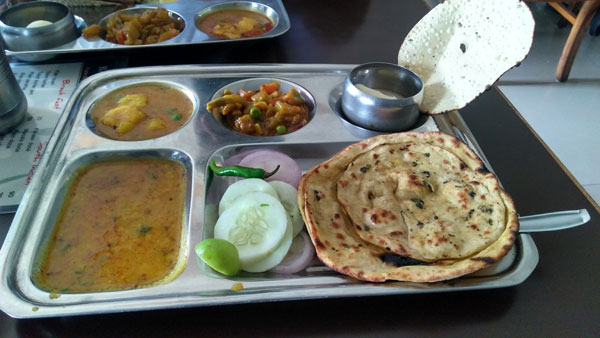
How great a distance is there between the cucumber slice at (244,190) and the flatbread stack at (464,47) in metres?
1.06

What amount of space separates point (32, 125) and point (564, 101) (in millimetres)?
5768

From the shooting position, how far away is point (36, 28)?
2529 millimetres

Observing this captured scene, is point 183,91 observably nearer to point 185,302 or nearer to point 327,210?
point 327,210

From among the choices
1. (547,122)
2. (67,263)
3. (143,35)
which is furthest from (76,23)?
(547,122)

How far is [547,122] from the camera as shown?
498cm

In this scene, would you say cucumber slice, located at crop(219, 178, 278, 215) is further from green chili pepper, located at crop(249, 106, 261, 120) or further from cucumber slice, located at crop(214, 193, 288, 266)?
green chili pepper, located at crop(249, 106, 261, 120)

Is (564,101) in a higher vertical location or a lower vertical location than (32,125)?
lower

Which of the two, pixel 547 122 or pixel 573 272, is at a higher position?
pixel 573 272

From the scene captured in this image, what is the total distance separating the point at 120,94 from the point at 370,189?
157cm

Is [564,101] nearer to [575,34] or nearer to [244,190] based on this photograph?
[575,34]

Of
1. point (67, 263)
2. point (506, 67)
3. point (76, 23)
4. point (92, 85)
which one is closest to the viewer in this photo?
point (67, 263)

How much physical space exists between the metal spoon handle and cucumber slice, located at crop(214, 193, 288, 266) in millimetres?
912

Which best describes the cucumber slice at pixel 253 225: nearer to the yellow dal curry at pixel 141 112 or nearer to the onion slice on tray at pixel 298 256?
the onion slice on tray at pixel 298 256

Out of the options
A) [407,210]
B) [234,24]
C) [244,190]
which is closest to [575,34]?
[234,24]
